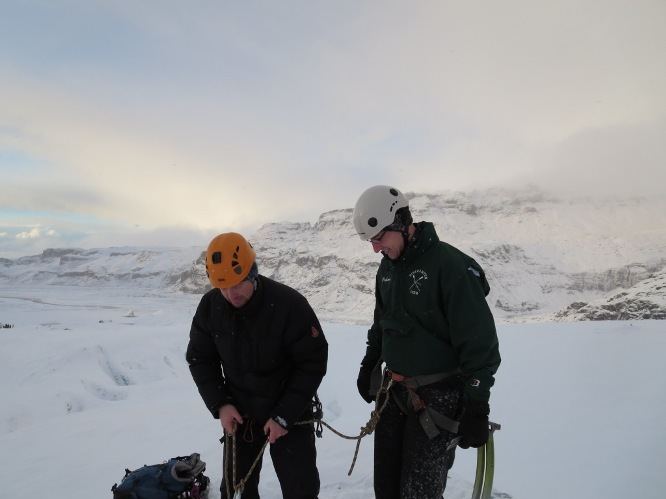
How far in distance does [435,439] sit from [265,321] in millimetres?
1621

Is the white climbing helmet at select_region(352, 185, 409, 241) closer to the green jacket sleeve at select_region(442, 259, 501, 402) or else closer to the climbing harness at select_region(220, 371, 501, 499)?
the green jacket sleeve at select_region(442, 259, 501, 402)

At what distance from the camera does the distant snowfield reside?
4918 mm

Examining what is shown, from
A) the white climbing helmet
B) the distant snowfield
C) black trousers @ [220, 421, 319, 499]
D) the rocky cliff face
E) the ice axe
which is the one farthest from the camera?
the rocky cliff face

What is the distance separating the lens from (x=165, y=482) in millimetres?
4043

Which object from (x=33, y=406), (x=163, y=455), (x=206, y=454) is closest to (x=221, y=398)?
(x=206, y=454)

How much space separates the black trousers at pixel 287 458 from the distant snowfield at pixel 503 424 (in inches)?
58.2

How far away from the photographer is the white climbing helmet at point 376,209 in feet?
10.3

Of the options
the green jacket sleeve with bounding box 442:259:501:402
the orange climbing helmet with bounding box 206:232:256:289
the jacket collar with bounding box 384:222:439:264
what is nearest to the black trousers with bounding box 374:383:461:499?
the green jacket sleeve with bounding box 442:259:501:402

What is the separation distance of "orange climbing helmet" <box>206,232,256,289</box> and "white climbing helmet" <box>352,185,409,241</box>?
3.13ft

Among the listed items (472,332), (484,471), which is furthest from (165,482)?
(472,332)

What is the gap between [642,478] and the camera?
458cm

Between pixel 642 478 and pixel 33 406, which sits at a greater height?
pixel 642 478

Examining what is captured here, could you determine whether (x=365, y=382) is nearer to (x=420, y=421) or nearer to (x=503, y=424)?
(x=420, y=421)

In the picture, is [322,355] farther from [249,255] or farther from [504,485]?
[504,485]
